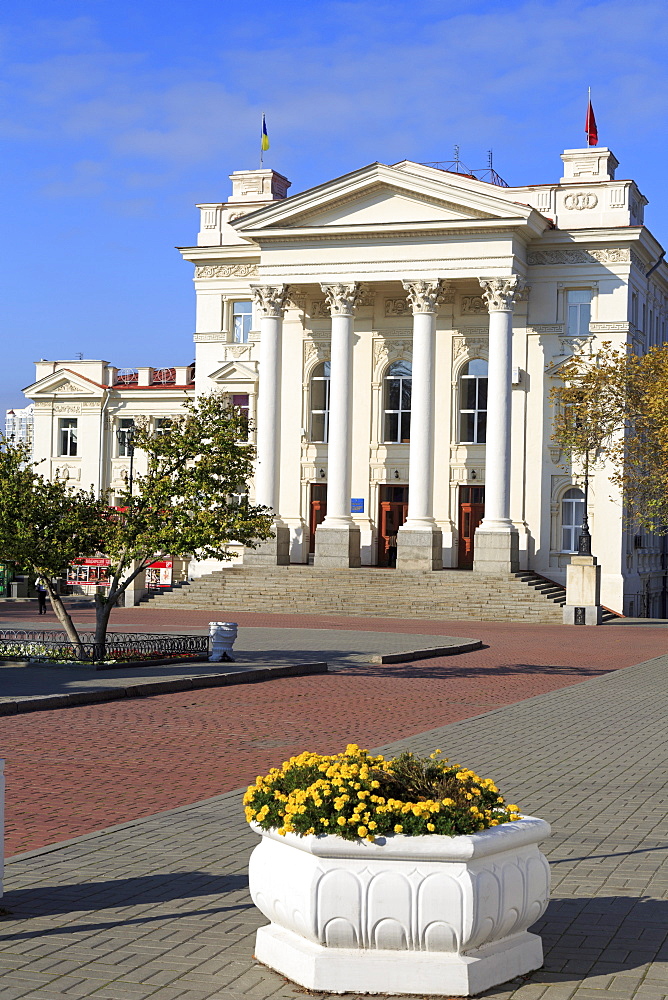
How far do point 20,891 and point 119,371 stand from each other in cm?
6235

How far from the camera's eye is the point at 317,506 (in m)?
55.3

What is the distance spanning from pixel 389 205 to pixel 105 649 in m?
31.0

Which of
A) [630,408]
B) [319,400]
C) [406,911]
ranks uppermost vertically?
[319,400]

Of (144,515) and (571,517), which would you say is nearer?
(144,515)

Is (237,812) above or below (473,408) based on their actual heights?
below

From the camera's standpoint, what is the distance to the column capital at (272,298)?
53031 mm

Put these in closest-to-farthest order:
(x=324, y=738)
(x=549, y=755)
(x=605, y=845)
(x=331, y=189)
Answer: (x=605, y=845), (x=549, y=755), (x=324, y=738), (x=331, y=189)

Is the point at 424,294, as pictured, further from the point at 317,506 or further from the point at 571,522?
the point at 571,522

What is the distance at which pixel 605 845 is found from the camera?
951 cm

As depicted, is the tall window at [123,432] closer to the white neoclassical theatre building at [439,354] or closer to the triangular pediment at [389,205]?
the white neoclassical theatre building at [439,354]

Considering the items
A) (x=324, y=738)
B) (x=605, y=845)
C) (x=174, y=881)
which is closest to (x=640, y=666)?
(x=324, y=738)

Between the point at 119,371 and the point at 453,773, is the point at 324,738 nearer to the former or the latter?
the point at 453,773

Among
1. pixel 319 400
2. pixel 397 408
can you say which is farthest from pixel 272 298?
pixel 397 408

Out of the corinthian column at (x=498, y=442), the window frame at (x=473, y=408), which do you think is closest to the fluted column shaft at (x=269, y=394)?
the window frame at (x=473, y=408)
